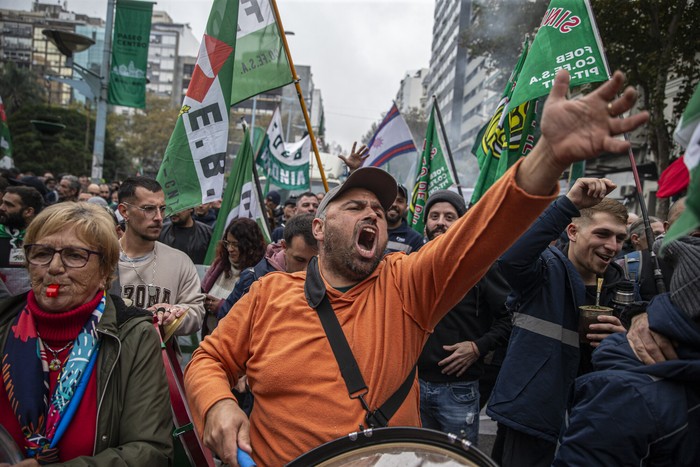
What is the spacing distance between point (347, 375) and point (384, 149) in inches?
266

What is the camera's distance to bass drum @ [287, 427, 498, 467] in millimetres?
1605

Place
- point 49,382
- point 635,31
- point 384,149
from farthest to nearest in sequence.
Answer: point 635,31, point 384,149, point 49,382

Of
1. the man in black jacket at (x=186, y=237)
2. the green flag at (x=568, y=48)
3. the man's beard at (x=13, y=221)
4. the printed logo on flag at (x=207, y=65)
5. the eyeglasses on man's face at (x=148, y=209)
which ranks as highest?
the green flag at (x=568, y=48)

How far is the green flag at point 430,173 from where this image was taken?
683cm

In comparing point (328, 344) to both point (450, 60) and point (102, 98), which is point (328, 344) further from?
point (450, 60)

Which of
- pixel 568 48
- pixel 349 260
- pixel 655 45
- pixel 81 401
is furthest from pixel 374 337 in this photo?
pixel 655 45

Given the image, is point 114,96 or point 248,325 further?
point 114,96

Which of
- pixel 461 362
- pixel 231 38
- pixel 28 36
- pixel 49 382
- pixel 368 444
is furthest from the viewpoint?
pixel 28 36

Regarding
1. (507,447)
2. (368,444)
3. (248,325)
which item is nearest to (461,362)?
(507,447)

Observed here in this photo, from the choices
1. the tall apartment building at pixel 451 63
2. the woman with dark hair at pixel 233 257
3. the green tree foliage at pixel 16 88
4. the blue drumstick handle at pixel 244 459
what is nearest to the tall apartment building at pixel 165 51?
the tall apartment building at pixel 451 63

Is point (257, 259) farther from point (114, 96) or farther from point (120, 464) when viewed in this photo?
point (114, 96)

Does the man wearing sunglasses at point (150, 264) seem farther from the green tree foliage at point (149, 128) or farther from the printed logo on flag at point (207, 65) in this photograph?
the green tree foliage at point (149, 128)

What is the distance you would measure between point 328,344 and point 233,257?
3.11 meters

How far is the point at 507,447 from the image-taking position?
10.3 ft
